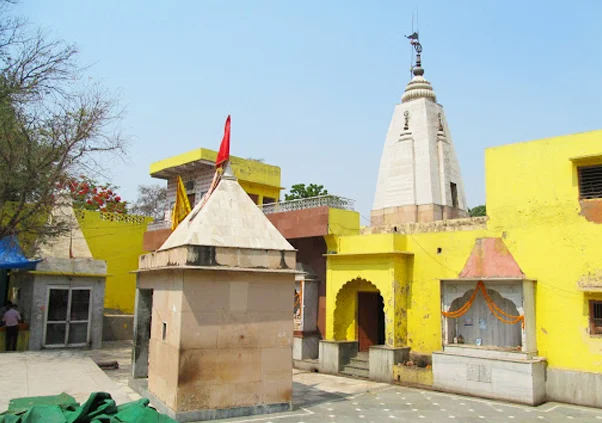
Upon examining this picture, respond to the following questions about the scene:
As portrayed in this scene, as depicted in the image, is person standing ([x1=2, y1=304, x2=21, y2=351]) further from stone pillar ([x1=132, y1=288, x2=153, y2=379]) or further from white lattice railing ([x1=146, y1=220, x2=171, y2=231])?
white lattice railing ([x1=146, y1=220, x2=171, y2=231])

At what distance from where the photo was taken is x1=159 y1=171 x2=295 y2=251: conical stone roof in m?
8.91

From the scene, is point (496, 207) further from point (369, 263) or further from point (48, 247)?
point (48, 247)

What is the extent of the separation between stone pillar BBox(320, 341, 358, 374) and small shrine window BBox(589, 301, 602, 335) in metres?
6.44

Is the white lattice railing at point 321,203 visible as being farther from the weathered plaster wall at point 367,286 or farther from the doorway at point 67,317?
the doorway at point 67,317

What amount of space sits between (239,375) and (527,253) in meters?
7.38

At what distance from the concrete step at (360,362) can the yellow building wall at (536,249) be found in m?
1.37

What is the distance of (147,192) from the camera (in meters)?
36.4

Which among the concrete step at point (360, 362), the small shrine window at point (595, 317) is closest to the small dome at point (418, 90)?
the concrete step at point (360, 362)

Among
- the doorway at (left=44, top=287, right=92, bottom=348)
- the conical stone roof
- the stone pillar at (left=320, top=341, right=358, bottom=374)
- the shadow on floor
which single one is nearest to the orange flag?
the conical stone roof

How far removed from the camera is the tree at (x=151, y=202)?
35.6 meters

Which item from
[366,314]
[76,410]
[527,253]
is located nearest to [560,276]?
[527,253]

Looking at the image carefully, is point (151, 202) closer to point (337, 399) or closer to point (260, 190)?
point (260, 190)

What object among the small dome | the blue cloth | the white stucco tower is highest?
the small dome

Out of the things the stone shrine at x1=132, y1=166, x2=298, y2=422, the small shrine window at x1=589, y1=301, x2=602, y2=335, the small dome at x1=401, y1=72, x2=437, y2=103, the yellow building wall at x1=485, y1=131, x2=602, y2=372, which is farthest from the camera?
the small dome at x1=401, y1=72, x2=437, y2=103
